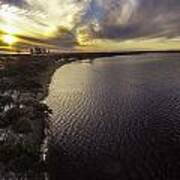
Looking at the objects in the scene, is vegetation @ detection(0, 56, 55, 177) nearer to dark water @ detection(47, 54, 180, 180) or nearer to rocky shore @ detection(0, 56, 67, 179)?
rocky shore @ detection(0, 56, 67, 179)

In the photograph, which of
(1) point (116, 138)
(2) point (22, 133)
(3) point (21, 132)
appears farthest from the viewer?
(1) point (116, 138)

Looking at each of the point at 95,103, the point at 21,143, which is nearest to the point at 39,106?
the point at 95,103

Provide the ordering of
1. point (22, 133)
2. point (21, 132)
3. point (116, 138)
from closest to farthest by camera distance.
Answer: point (22, 133) < point (21, 132) < point (116, 138)

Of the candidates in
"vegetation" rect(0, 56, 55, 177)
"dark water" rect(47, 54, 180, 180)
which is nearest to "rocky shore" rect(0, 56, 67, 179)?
"vegetation" rect(0, 56, 55, 177)

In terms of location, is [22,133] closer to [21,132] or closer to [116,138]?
[21,132]

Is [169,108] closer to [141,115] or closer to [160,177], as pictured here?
[141,115]

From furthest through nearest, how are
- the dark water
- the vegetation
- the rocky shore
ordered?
the dark water, the vegetation, the rocky shore

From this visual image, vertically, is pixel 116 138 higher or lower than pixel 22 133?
lower

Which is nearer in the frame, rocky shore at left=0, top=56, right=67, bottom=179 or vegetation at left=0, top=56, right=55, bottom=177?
rocky shore at left=0, top=56, right=67, bottom=179

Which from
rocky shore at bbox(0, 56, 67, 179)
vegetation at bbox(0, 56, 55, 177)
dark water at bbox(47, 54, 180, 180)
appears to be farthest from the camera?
dark water at bbox(47, 54, 180, 180)

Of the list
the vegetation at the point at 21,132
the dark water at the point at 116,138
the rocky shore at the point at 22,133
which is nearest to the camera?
the rocky shore at the point at 22,133

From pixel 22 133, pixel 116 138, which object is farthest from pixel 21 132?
pixel 116 138

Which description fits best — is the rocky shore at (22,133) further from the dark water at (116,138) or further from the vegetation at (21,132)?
the dark water at (116,138)

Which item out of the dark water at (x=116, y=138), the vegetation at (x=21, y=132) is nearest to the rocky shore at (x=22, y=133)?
the vegetation at (x=21, y=132)
